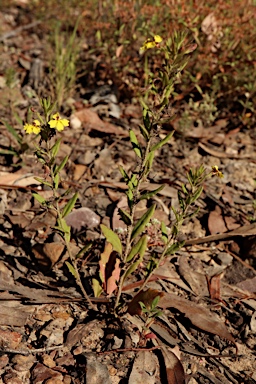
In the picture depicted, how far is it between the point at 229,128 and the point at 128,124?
3.23ft

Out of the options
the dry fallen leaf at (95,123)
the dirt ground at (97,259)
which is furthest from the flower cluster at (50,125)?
the dry fallen leaf at (95,123)

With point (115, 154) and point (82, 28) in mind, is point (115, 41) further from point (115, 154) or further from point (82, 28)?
point (115, 154)

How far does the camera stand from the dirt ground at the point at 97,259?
214 centimetres

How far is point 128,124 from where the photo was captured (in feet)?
13.0

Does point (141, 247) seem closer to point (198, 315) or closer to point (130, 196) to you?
point (130, 196)

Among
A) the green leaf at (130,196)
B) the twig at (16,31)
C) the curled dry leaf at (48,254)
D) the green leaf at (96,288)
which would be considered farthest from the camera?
the twig at (16,31)

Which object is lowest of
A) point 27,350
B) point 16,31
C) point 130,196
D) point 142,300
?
point 27,350

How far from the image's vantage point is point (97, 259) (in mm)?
2691

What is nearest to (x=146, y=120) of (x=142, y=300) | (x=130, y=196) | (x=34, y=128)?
(x=130, y=196)

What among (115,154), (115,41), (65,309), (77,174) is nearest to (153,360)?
(65,309)

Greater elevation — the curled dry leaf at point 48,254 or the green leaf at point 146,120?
the green leaf at point 146,120

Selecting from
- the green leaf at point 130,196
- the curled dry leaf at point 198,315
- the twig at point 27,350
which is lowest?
the curled dry leaf at point 198,315

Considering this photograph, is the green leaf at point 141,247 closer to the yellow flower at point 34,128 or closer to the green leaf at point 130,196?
the green leaf at point 130,196

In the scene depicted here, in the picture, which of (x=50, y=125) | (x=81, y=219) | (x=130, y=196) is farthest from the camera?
(x=81, y=219)
